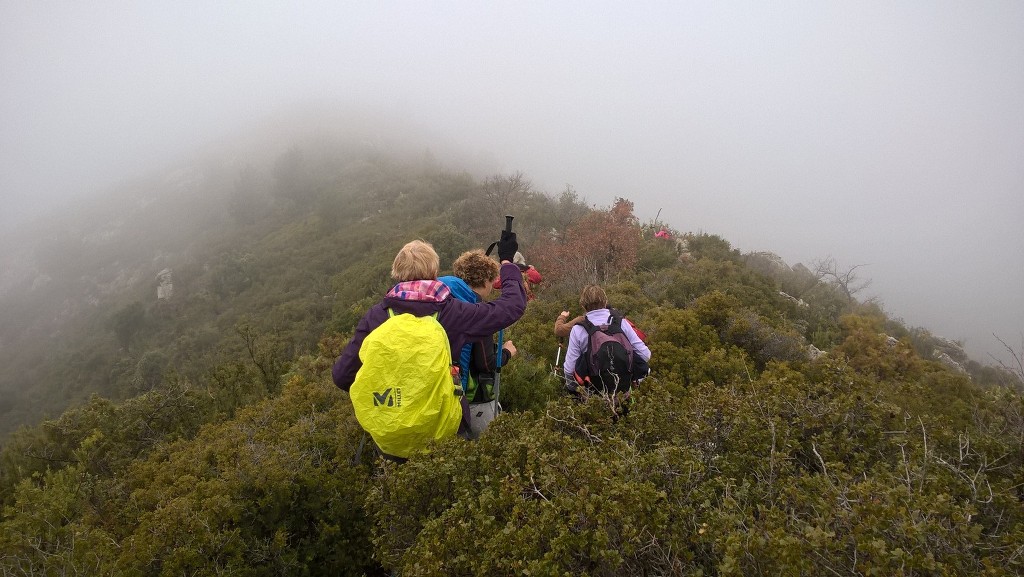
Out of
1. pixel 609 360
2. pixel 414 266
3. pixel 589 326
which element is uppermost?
pixel 414 266

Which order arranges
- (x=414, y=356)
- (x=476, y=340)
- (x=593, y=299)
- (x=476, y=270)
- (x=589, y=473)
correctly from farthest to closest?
(x=593, y=299)
(x=476, y=270)
(x=476, y=340)
(x=414, y=356)
(x=589, y=473)

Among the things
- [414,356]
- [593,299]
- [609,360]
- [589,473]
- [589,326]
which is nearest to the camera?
[589,473]

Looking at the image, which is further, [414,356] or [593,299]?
[593,299]

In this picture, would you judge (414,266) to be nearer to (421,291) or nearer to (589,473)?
(421,291)

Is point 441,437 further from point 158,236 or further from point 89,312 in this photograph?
point 158,236

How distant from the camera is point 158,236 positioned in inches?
1563

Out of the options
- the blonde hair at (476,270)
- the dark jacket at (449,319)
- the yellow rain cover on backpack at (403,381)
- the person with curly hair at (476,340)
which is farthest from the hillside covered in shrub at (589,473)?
the blonde hair at (476,270)

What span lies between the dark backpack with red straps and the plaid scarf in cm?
165

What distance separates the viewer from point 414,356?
2.43 metres

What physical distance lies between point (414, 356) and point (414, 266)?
61 cm

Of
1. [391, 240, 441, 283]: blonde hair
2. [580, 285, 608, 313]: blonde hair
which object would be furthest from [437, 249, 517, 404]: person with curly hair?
[580, 285, 608, 313]: blonde hair

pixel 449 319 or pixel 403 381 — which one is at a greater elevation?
pixel 449 319

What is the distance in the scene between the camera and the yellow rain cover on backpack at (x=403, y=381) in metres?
2.43

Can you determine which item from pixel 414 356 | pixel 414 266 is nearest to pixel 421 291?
pixel 414 266
